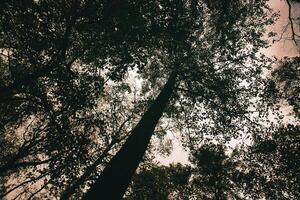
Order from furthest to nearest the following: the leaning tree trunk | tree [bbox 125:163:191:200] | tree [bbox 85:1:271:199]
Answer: tree [bbox 125:163:191:200] → tree [bbox 85:1:271:199] → the leaning tree trunk

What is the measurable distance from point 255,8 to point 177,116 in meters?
9.22

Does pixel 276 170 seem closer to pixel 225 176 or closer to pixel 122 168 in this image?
pixel 225 176

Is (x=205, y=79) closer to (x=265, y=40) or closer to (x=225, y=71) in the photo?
(x=225, y=71)

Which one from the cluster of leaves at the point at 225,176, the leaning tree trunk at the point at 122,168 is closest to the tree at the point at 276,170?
the cluster of leaves at the point at 225,176

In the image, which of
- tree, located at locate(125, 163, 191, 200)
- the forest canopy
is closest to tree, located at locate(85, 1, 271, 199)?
the forest canopy

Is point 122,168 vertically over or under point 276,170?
under

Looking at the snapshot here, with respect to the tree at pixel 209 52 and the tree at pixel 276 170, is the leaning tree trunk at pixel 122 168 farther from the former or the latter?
the tree at pixel 276 170

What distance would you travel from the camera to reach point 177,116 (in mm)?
20078

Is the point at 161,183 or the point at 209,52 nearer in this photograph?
the point at 209,52

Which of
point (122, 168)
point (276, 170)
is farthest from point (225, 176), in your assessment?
point (122, 168)

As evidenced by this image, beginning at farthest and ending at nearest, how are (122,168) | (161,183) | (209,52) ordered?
(161,183)
(209,52)
(122,168)

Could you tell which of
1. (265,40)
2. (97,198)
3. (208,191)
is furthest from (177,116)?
(97,198)

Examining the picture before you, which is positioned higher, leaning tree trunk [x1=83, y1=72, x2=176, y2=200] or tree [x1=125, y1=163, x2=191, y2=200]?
tree [x1=125, y1=163, x2=191, y2=200]

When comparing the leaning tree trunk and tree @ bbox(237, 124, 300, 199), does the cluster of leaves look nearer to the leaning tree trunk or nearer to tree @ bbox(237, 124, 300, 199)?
tree @ bbox(237, 124, 300, 199)
